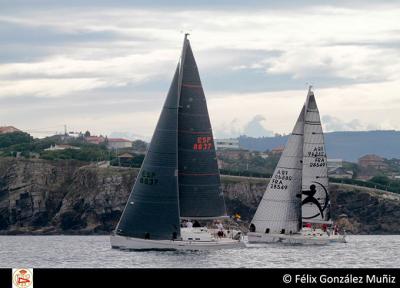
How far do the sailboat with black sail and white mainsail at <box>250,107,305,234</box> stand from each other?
1895 cm

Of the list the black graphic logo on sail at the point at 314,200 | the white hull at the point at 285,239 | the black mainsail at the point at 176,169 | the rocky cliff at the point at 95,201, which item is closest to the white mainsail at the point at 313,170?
the black graphic logo on sail at the point at 314,200

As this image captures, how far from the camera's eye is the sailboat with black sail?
2704 inches

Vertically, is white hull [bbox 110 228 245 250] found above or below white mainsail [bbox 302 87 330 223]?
below

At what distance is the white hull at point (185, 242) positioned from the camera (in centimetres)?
6831

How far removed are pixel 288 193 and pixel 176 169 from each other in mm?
22173

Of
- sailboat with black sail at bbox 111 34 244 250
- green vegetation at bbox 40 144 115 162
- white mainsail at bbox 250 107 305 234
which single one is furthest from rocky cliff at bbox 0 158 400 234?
sailboat with black sail at bbox 111 34 244 250

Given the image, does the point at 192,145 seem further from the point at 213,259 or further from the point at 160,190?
the point at 213,259

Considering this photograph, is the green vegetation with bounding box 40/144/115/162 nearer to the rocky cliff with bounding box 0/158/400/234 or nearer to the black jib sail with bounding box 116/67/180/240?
the rocky cliff with bounding box 0/158/400/234

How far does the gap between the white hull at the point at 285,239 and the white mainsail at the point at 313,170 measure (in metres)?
2.99

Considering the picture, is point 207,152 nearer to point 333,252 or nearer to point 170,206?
point 170,206

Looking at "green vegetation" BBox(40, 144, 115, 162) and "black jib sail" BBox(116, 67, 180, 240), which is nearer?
"black jib sail" BBox(116, 67, 180, 240)

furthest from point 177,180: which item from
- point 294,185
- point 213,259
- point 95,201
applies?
point 95,201

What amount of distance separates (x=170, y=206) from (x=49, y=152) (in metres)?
129

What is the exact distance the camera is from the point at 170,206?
68.9 metres
